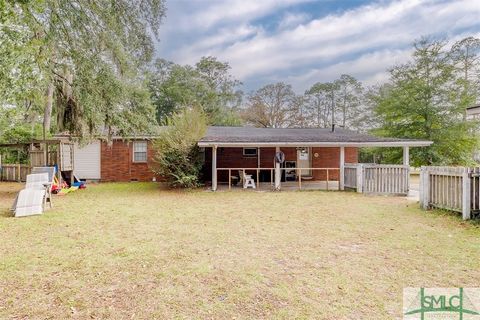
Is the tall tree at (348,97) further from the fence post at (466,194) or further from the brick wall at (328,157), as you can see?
the fence post at (466,194)

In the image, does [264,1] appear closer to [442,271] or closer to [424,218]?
[424,218]

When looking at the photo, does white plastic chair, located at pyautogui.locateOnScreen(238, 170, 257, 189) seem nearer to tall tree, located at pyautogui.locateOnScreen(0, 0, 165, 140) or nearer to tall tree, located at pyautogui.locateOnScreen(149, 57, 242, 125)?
tall tree, located at pyautogui.locateOnScreen(0, 0, 165, 140)

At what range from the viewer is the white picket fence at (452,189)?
667 cm

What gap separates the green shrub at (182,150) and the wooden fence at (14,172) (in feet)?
29.3

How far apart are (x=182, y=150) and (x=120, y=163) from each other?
592 cm

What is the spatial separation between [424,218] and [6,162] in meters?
21.4

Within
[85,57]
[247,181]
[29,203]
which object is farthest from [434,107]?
[29,203]

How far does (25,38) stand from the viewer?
20.0 ft

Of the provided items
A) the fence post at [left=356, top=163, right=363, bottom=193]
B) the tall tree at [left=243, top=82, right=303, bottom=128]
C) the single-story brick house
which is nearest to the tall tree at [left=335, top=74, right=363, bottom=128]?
the tall tree at [left=243, top=82, right=303, bottom=128]

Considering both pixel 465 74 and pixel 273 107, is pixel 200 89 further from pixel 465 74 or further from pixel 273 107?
pixel 465 74

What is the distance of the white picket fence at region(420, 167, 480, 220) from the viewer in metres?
6.67

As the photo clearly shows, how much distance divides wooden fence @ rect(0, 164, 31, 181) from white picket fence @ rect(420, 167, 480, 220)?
60.9ft

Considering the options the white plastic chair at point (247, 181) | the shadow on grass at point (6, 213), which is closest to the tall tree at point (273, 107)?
the white plastic chair at point (247, 181)

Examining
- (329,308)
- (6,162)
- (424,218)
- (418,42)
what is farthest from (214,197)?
(418,42)
